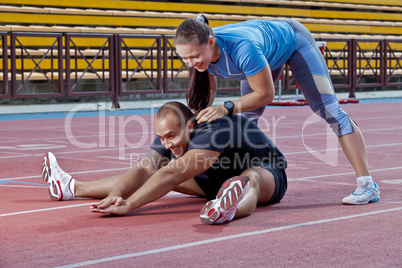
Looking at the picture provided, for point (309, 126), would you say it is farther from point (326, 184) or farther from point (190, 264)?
point (190, 264)

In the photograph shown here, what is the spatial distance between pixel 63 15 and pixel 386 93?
338 inches

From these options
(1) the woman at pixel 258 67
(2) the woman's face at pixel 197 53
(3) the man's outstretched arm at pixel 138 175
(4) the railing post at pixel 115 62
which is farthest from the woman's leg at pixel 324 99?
(4) the railing post at pixel 115 62

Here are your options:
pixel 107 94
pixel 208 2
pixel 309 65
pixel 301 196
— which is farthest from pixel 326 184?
pixel 208 2

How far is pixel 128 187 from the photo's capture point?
3934 millimetres

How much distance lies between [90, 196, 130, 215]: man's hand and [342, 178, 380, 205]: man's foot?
4.23ft

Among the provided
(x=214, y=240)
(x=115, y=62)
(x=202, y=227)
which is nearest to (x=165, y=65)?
(x=115, y=62)

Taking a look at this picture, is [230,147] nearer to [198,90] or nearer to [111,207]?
[198,90]

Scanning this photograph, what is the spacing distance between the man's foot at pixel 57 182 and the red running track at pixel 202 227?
65 mm

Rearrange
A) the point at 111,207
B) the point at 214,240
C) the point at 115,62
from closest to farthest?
the point at 214,240 → the point at 111,207 → the point at 115,62

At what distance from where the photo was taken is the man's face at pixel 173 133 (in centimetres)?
369

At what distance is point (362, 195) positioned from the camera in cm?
398

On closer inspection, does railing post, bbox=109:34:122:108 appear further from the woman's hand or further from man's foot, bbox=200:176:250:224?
man's foot, bbox=200:176:250:224

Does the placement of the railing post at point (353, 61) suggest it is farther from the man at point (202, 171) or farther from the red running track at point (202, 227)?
the man at point (202, 171)

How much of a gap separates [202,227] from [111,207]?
56cm
